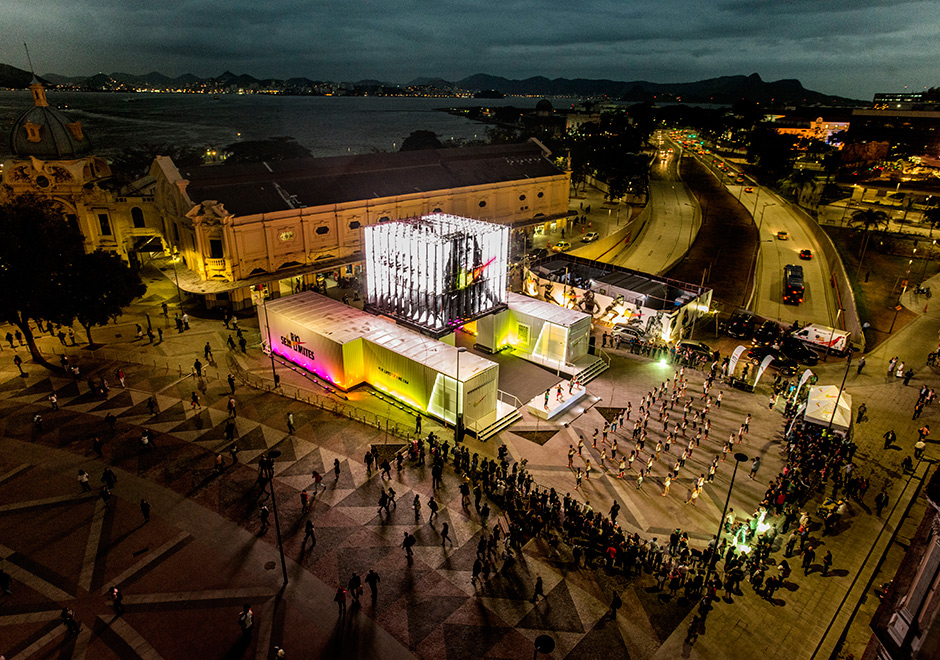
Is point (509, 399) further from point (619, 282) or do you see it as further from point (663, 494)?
point (619, 282)

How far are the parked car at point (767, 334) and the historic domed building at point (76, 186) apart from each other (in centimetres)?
5520

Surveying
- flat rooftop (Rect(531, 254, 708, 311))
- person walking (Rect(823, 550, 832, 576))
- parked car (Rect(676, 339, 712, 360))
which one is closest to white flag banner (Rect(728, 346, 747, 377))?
parked car (Rect(676, 339, 712, 360))

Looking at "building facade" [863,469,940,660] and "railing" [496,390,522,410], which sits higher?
"building facade" [863,469,940,660]

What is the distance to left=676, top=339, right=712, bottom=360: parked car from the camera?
130ft

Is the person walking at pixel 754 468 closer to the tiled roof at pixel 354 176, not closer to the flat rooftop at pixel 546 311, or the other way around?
the flat rooftop at pixel 546 311

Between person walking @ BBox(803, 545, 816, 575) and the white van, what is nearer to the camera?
person walking @ BBox(803, 545, 816, 575)

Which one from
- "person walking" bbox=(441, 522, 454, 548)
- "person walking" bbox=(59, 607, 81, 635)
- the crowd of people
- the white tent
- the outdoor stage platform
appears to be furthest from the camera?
the outdoor stage platform

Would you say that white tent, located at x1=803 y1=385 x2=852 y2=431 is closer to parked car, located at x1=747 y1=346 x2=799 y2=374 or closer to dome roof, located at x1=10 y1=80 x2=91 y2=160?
parked car, located at x1=747 y1=346 x2=799 y2=374

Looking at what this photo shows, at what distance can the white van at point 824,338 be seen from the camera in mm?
40281

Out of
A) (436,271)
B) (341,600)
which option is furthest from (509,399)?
(341,600)

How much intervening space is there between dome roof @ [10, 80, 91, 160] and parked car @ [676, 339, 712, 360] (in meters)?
63.1

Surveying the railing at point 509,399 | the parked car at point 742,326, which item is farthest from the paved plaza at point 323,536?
the parked car at point 742,326

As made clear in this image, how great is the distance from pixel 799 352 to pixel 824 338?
3203 mm

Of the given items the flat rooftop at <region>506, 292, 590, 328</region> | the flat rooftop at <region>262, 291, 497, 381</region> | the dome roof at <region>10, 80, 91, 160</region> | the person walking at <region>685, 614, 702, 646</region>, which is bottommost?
the person walking at <region>685, 614, 702, 646</region>
